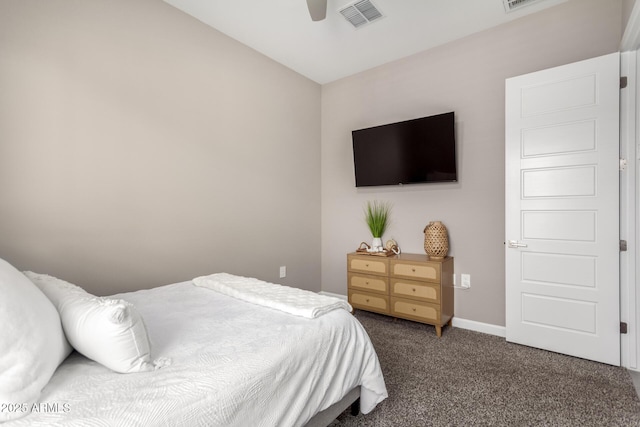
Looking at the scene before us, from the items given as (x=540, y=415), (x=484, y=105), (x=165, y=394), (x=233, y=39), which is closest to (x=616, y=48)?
(x=484, y=105)

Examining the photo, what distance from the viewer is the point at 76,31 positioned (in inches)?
78.0

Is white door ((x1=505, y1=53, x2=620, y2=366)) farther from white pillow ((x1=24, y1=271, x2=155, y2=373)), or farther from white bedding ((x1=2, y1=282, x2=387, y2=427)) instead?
white pillow ((x1=24, y1=271, x2=155, y2=373))

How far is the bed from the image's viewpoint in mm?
829

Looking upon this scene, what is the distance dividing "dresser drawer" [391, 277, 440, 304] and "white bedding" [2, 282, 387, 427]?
1.38 meters

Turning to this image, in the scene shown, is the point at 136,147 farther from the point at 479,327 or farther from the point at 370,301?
the point at 479,327

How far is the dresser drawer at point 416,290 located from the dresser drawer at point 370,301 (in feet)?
0.49

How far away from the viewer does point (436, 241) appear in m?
2.90

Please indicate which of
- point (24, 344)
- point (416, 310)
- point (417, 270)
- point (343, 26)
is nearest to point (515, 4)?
point (343, 26)

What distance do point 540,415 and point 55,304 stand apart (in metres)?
2.41

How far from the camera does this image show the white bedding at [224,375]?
835mm

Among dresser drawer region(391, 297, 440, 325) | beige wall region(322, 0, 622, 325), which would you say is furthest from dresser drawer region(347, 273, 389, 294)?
beige wall region(322, 0, 622, 325)

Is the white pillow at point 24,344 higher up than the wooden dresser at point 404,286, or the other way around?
the white pillow at point 24,344

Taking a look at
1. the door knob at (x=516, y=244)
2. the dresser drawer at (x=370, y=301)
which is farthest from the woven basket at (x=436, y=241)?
the dresser drawer at (x=370, y=301)

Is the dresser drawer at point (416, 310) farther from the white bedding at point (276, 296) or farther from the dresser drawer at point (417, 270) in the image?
the white bedding at point (276, 296)
